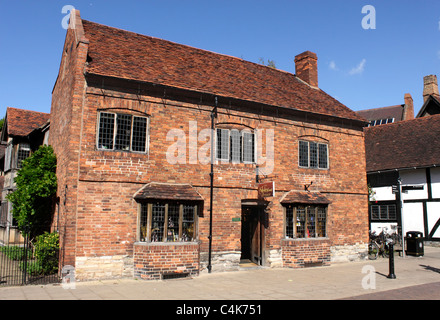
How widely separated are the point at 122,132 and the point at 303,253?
851cm

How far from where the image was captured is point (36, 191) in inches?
546

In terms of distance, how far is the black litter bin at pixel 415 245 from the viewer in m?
18.2

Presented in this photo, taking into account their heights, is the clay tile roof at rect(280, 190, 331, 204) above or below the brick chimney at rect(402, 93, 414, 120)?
below

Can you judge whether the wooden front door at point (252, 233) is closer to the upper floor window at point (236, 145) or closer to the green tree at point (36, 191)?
the upper floor window at point (236, 145)

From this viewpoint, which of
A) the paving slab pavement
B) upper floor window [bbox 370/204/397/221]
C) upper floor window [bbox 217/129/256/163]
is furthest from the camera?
upper floor window [bbox 370/204/397/221]

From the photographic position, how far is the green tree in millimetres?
13898

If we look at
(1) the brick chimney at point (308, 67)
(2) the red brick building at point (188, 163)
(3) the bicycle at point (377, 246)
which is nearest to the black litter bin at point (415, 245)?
(3) the bicycle at point (377, 246)

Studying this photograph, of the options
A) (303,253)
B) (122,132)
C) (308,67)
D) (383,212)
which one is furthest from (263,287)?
(383,212)

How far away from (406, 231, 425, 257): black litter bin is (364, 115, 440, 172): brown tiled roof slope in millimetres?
5914

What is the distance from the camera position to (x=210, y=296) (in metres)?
9.33

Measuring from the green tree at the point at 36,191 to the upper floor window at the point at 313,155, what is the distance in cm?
1024

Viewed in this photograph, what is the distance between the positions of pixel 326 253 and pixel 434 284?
4766 millimetres

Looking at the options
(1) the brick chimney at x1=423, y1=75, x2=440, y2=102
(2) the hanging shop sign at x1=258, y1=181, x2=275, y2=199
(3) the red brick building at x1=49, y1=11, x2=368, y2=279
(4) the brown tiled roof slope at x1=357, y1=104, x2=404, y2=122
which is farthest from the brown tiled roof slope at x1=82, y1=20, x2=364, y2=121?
(4) the brown tiled roof slope at x1=357, y1=104, x2=404, y2=122

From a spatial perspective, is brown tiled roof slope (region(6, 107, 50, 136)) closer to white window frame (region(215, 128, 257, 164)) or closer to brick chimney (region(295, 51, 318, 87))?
white window frame (region(215, 128, 257, 164))
